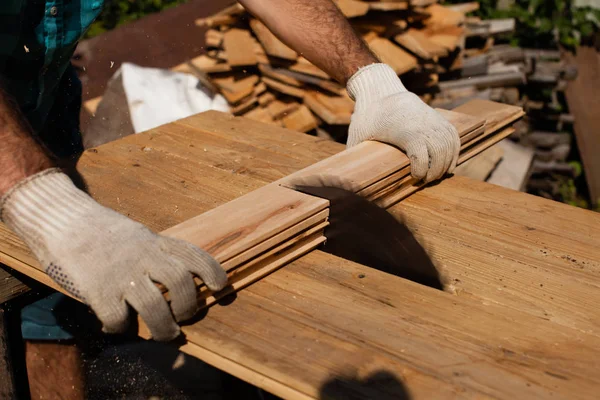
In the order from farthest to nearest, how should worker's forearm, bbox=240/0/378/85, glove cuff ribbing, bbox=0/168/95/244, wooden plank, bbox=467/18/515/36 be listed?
1. wooden plank, bbox=467/18/515/36
2. worker's forearm, bbox=240/0/378/85
3. glove cuff ribbing, bbox=0/168/95/244

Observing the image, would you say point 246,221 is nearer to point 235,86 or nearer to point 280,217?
point 280,217

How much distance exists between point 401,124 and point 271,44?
2.55 meters

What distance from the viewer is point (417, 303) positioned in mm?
1691

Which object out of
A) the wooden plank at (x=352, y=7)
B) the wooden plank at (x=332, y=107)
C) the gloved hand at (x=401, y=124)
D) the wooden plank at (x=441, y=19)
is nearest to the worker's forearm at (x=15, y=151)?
the gloved hand at (x=401, y=124)

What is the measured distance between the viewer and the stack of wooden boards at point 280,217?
5.73ft

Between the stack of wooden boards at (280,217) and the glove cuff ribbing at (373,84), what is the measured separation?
0.25 meters

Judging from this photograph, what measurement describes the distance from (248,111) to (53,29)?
241 cm

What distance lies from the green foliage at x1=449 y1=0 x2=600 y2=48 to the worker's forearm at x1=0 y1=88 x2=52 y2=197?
5763mm

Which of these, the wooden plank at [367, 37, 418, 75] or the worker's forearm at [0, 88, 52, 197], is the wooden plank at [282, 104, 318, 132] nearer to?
the wooden plank at [367, 37, 418, 75]

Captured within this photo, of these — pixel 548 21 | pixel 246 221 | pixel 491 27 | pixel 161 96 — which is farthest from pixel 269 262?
pixel 548 21

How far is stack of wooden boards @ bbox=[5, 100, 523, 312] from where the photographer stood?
1.75 metres

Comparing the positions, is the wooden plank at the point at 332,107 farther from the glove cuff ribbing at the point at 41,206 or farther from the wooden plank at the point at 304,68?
the glove cuff ribbing at the point at 41,206

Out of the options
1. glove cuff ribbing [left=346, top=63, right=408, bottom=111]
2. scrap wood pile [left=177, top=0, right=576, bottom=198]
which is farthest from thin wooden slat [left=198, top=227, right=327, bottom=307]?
scrap wood pile [left=177, top=0, right=576, bottom=198]

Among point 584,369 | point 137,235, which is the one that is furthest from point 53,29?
point 584,369
